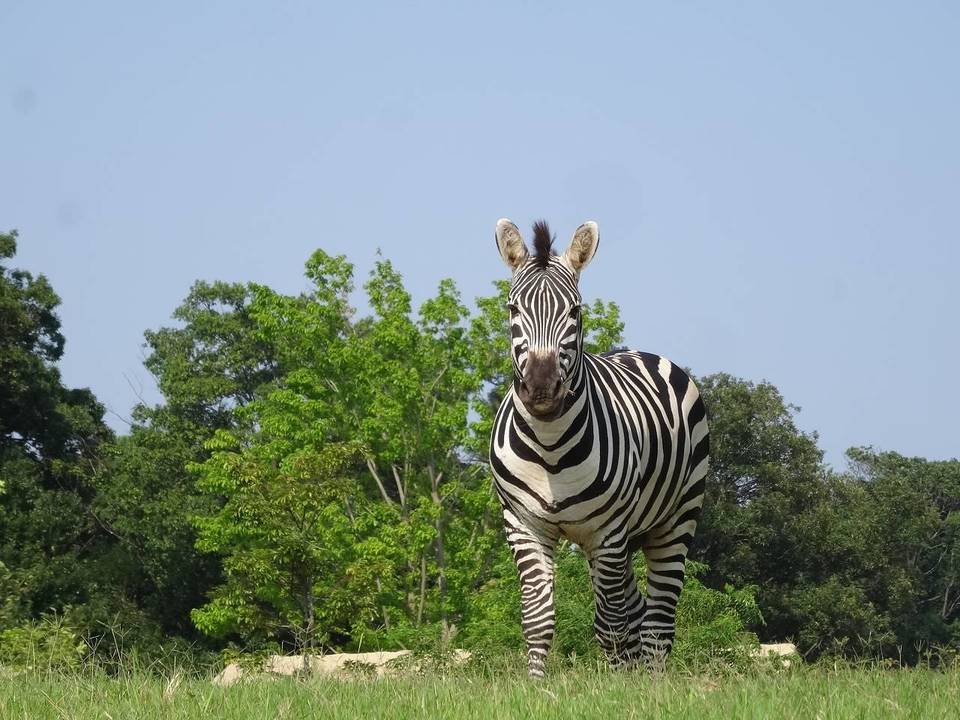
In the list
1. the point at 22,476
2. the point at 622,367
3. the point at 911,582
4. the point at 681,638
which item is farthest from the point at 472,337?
the point at 622,367

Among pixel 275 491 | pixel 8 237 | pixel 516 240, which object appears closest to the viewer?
pixel 516 240

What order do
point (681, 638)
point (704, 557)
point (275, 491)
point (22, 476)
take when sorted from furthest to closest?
point (704, 557)
point (22, 476)
point (275, 491)
point (681, 638)

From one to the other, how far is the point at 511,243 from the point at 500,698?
3632 millimetres

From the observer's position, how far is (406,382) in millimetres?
43062

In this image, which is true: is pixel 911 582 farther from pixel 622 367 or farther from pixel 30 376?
pixel 622 367

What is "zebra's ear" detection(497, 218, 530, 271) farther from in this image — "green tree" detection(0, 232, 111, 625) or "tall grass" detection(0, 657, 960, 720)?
"green tree" detection(0, 232, 111, 625)

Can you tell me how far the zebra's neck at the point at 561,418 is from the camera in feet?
26.9

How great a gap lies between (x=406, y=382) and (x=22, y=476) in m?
12.2

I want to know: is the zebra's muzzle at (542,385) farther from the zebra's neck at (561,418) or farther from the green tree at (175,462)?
the green tree at (175,462)

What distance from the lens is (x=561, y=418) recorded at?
8203mm

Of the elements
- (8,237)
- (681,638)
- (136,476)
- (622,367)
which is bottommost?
(681,638)

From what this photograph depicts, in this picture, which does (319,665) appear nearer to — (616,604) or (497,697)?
(616,604)

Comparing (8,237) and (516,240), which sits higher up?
(8,237)

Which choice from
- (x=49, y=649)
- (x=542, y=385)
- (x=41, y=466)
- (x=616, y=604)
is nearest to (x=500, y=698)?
(x=542, y=385)
